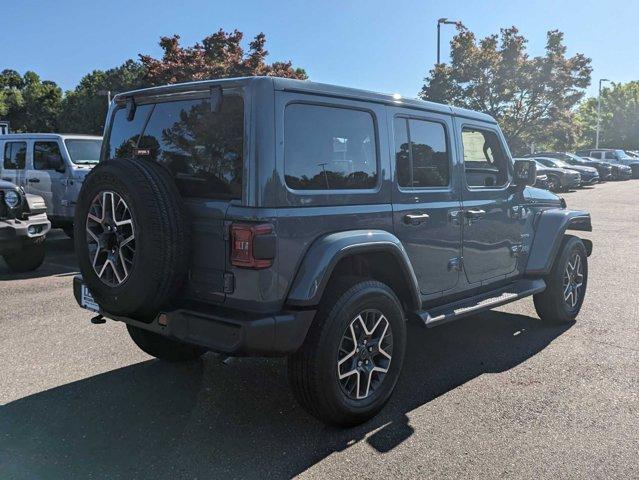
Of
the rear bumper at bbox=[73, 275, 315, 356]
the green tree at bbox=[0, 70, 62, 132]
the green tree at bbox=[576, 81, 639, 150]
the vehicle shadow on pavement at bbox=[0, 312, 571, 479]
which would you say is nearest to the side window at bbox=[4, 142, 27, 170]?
the vehicle shadow on pavement at bbox=[0, 312, 571, 479]

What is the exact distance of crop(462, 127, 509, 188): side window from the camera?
4551mm

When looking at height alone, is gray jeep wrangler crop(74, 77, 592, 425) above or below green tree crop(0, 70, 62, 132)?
below

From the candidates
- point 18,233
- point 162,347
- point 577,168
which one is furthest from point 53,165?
point 577,168

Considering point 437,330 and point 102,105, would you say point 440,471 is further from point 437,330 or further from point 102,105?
point 102,105

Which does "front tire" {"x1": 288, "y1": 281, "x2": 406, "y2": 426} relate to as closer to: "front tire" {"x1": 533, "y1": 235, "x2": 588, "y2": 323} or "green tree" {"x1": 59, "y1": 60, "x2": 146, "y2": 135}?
"front tire" {"x1": 533, "y1": 235, "x2": 588, "y2": 323}

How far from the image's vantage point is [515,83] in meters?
28.3

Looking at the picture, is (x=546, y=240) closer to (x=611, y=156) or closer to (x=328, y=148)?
(x=328, y=148)

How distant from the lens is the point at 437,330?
5340 mm

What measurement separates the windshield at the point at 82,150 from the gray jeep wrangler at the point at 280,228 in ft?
20.5

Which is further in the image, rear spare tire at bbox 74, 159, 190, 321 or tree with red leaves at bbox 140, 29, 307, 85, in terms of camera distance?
tree with red leaves at bbox 140, 29, 307, 85

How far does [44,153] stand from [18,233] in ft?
10.8

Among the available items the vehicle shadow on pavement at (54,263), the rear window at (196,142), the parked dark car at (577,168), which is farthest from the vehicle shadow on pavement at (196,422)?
the parked dark car at (577,168)

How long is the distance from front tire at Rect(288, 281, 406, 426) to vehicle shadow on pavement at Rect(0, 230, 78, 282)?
5.86 m

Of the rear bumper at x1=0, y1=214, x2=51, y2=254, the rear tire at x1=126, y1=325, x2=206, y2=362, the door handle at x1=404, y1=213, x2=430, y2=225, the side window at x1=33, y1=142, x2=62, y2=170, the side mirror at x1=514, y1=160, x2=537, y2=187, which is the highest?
the side window at x1=33, y1=142, x2=62, y2=170
